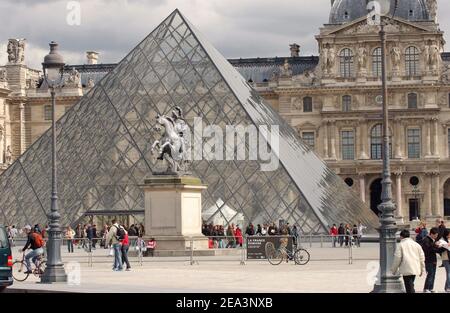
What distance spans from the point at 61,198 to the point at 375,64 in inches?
1560

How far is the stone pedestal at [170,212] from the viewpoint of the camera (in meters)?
34.9

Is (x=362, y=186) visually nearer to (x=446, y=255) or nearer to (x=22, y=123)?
(x=22, y=123)

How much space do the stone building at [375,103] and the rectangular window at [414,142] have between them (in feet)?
0.21

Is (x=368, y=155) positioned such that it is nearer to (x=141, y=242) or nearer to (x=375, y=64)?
(x=375, y=64)

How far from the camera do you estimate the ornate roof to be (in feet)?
274

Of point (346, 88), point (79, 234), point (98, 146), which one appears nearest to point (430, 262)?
point (79, 234)

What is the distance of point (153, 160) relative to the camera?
4662 centimetres

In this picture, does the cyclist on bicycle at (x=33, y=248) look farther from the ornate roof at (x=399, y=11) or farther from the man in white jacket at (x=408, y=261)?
the ornate roof at (x=399, y=11)

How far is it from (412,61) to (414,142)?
5113mm

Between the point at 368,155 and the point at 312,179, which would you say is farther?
the point at 368,155

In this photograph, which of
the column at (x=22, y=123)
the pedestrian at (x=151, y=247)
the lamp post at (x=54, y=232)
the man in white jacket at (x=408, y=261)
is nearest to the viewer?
the man in white jacket at (x=408, y=261)

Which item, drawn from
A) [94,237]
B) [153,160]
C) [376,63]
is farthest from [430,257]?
[376,63]

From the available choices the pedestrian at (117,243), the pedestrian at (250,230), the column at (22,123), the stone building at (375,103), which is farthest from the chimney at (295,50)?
the pedestrian at (117,243)

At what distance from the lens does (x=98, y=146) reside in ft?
157
